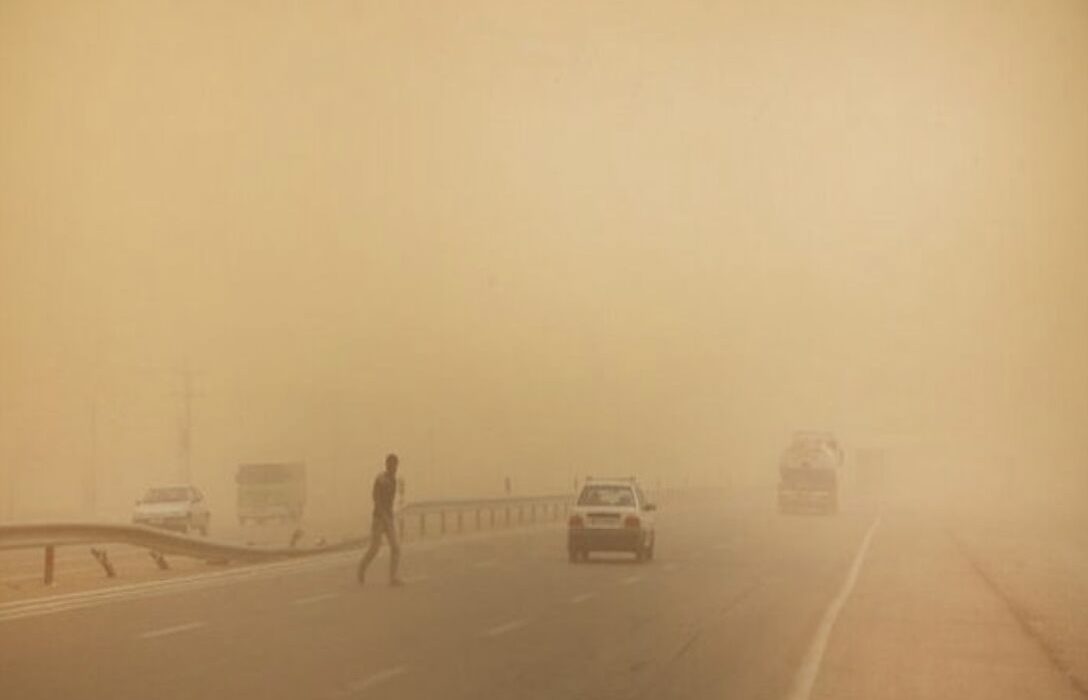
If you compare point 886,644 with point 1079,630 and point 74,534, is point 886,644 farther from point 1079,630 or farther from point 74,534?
point 74,534

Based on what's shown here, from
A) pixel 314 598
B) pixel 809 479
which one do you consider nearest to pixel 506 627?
pixel 314 598

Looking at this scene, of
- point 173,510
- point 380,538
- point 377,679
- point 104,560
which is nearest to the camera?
point 377,679

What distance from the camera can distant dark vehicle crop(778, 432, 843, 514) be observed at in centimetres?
7912

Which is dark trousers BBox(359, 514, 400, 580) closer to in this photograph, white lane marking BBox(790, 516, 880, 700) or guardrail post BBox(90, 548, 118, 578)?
guardrail post BBox(90, 548, 118, 578)

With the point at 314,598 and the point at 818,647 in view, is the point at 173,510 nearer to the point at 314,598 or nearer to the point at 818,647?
the point at 314,598

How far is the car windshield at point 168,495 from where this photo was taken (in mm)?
51938

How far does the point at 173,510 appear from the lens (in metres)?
51.0

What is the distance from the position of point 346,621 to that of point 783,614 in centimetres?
660

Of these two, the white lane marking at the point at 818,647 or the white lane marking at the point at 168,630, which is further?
the white lane marking at the point at 168,630

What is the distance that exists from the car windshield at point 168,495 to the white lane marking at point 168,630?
1294 inches

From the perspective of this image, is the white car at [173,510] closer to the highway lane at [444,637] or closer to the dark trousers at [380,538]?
the highway lane at [444,637]

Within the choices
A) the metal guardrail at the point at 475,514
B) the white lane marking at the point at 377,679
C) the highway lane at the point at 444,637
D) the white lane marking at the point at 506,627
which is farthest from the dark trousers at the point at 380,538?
the metal guardrail at the point at 475,514

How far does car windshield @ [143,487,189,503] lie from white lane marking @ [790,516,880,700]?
85.7 feet

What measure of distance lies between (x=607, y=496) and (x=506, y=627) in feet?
55.1
